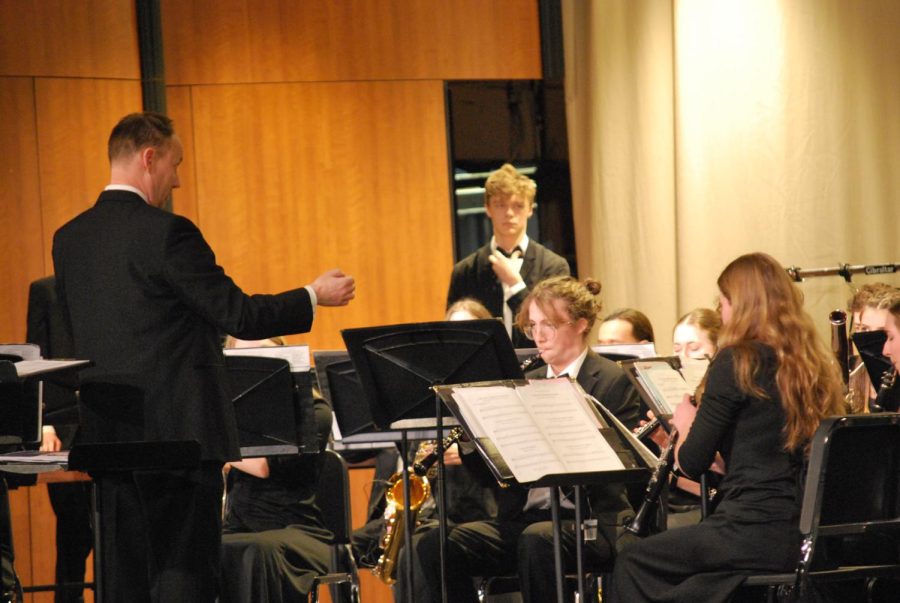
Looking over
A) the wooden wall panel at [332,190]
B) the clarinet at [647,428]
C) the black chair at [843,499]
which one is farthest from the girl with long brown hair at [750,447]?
the wooden wall panel at [332,190]

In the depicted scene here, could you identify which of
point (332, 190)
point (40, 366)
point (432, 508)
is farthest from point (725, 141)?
point (40, 366)

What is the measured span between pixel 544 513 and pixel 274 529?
0.99 meters

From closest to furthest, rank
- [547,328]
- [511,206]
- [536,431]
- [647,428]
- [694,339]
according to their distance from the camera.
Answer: [536,431], [647,428], [547,328], [694,339], [511,206]

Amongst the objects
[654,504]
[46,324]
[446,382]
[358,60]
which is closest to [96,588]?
[446,382]

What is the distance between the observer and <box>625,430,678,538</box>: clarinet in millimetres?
3602

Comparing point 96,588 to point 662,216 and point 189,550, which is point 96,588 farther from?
point 662,216

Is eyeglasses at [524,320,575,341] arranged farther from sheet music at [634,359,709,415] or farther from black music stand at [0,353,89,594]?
black music stand at [0,353,89,594]

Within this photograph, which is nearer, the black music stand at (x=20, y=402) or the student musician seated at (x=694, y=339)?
the black music stand at (x=20, y=402)

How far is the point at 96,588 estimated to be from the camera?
136 inches

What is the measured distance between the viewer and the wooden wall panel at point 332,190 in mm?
6484

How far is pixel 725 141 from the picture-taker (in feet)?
20.6

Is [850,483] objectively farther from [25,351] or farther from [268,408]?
[25,351]

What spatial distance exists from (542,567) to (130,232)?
166 cm

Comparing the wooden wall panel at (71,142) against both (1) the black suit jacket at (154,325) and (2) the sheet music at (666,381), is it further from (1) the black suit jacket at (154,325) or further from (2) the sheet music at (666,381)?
(2) the sheet music at (666,381)
